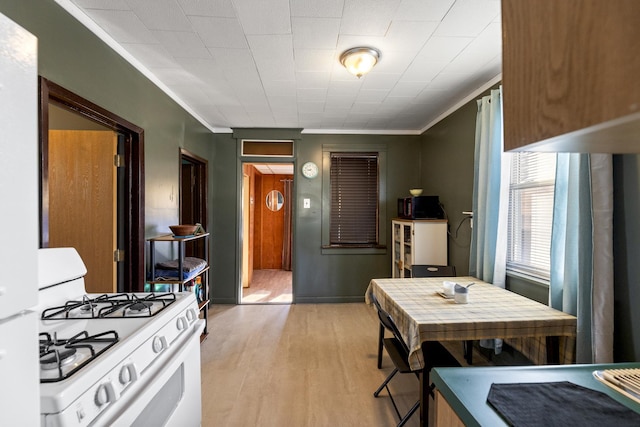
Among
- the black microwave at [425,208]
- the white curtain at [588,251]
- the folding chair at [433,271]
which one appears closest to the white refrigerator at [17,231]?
the white curtain at [588,251]

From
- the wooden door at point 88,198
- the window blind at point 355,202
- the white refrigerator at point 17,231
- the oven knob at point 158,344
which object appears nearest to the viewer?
the white refrigerator at point 17,231

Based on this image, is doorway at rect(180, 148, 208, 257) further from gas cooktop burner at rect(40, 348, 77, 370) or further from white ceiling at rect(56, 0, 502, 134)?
gas cooktop burner at rect(40, 348, 77, 370)

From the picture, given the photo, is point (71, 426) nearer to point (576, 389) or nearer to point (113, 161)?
point (576, 389)

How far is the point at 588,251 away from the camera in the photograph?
1562mm

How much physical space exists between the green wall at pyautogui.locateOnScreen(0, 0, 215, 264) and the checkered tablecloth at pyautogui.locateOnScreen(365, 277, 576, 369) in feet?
7.16

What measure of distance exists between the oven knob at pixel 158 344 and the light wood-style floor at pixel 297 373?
43.5 inches

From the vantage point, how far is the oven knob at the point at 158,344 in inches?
43.8

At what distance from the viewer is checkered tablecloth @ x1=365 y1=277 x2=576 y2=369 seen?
1.57 meters

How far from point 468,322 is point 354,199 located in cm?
291

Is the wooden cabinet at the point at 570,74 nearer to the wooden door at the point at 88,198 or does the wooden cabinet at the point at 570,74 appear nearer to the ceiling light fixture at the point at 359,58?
the ceiling light fixture at the point at 359,58

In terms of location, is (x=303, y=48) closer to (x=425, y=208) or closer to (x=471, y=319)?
(x=471, y=319)

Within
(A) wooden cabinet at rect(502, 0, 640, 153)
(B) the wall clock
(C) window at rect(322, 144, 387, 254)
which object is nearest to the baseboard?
(C) window at rect(322, 144, 387, 254)

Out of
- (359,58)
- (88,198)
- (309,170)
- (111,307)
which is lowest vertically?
(111,307)

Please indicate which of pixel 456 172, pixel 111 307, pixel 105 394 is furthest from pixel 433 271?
pixel 105 394
